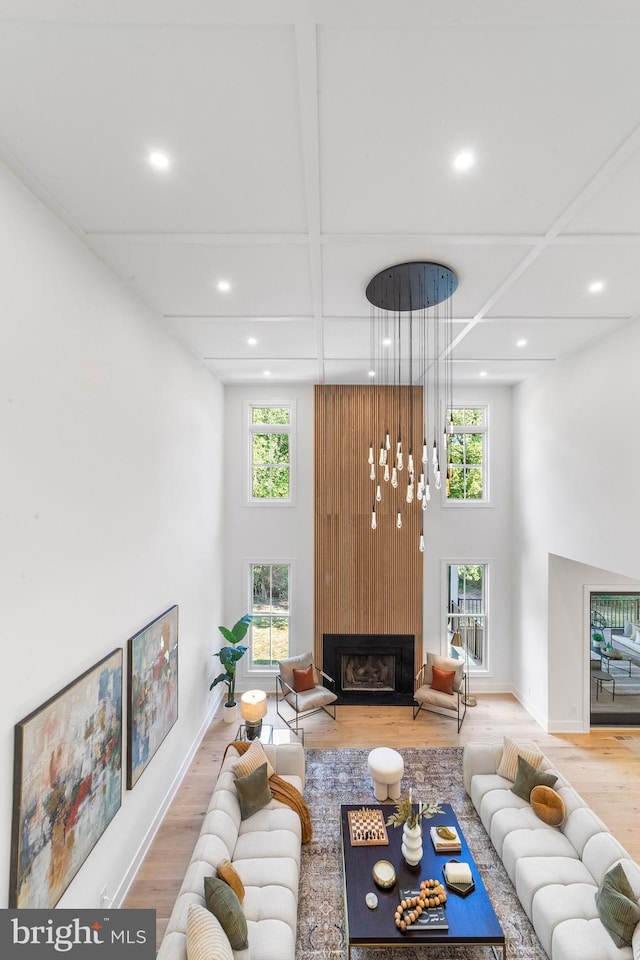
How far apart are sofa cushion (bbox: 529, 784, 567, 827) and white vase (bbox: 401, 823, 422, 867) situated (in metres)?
1.14

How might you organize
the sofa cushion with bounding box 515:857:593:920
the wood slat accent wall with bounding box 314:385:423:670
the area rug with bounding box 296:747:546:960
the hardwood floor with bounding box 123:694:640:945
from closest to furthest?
the area rug with bounding box 296:747:546:960 → the sofa cushion with bounding box 515:857:593:920 → the hardwood floor with bounding box 123:694:640:945 → the wood slat accent wall with bounding box 314:385:423:670

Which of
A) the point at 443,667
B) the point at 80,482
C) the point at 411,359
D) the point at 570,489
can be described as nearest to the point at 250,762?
the point at 80,482

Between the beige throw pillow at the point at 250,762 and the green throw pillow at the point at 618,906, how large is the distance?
103 inches

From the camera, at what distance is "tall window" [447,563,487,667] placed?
23.3 ft

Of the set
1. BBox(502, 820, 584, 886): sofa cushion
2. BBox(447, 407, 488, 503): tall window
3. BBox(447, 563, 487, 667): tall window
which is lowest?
BBox(502, 820, 584, 886): sofa cushion

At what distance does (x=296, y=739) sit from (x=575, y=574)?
415 cm

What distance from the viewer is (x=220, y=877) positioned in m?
2.94

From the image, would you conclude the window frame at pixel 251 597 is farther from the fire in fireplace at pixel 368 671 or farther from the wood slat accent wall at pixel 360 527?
the fire in fireplace at pixel 368 671

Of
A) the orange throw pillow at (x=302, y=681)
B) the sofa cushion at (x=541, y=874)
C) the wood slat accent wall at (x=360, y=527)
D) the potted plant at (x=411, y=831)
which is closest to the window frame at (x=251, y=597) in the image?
the wood slat accent wall at (x=360, y=527)

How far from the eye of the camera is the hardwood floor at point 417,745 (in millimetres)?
3715

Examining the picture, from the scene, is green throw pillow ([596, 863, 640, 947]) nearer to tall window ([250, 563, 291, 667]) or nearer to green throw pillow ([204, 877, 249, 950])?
green throw pillow ([204, 877, 249, 950])

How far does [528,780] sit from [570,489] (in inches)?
123

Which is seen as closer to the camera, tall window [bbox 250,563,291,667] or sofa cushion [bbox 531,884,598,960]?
sofa cushion [bbox 531,884,598,960]

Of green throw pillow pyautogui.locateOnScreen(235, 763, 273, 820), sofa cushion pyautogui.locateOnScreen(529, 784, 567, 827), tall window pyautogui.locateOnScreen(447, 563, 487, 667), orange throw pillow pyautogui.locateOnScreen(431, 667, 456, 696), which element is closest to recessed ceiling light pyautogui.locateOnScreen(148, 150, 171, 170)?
green throw pillow pyautogui.locateOnScreen(235, 763, 273, 820)
